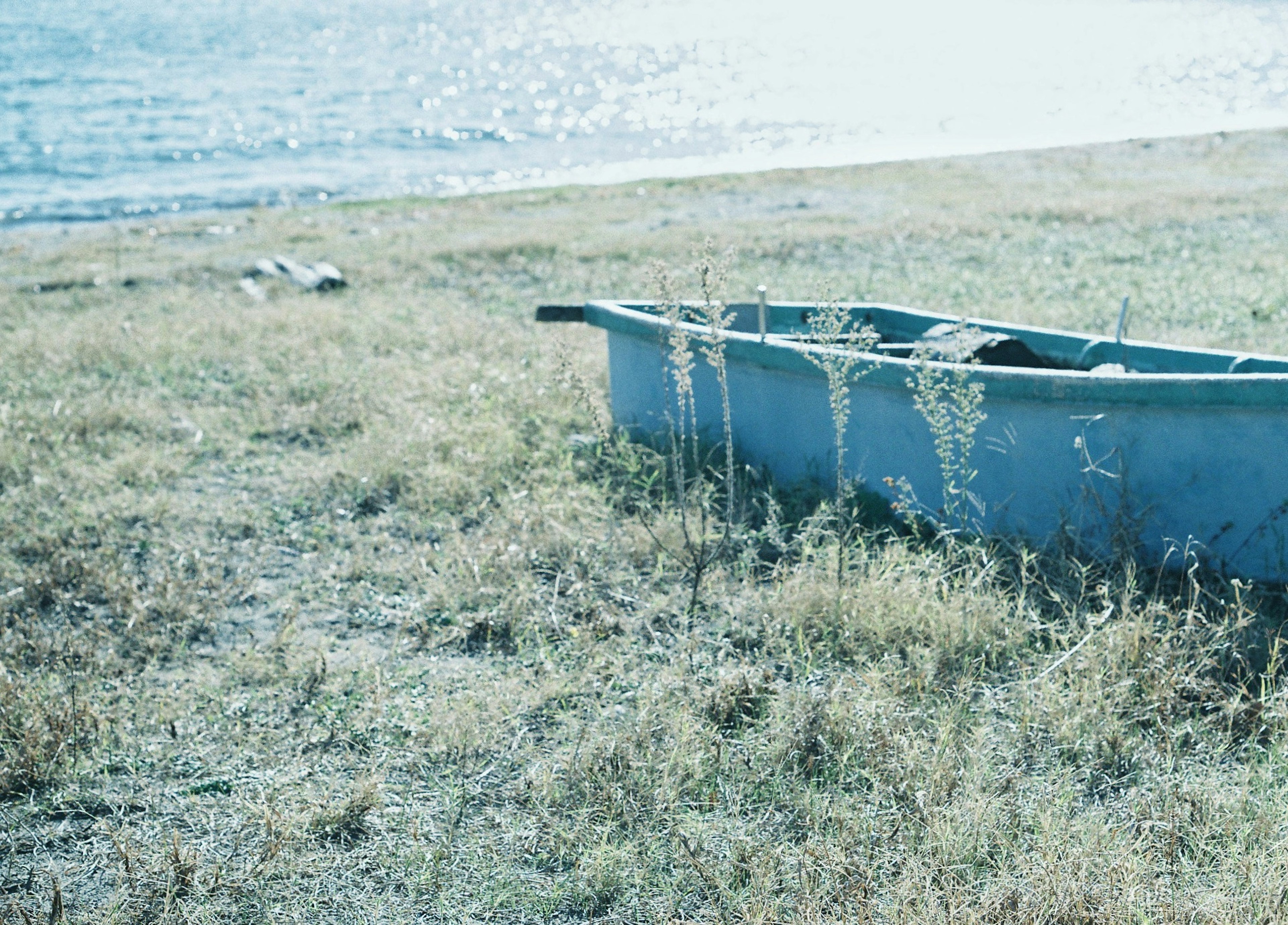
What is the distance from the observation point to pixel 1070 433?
4.27 meters

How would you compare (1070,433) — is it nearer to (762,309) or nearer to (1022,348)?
(1022,348)

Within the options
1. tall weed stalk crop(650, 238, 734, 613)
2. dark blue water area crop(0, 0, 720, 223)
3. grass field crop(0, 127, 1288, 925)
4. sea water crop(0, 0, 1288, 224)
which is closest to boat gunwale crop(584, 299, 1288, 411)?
tall weed stalk crop(650, 238, 734, 613)

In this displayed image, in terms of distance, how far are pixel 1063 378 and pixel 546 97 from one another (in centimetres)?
3853

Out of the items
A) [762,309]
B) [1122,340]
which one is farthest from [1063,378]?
[762,309]

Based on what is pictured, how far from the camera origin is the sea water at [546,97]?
84.1ft

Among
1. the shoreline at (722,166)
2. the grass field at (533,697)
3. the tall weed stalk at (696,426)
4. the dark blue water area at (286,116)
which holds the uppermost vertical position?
the dark blue water area at (286,116)

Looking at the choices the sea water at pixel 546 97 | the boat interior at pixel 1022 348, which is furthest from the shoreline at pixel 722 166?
the boat interior at pixel 1022 348

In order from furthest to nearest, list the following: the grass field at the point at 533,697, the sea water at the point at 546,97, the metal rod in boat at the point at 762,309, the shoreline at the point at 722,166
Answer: the sea water at the point at 546,97 < the shoreline at the point at 722,166 < the metal rod in boat at the point at 762,309 < the grass field at the point at 533,697

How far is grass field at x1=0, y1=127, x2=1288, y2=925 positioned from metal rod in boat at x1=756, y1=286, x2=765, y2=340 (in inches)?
34.7

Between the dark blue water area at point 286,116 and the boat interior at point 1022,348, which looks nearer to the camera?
the boat interior at point 1022,348

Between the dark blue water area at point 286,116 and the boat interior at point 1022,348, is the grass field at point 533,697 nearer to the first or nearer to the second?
the boat interior at point 1022,348

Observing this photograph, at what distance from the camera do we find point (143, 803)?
3.09 metres

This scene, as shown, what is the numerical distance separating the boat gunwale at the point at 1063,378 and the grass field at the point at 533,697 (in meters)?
0.61

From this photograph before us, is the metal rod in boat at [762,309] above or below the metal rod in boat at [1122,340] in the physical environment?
above
